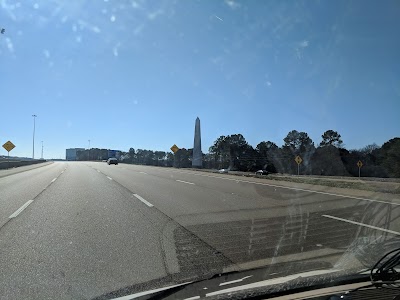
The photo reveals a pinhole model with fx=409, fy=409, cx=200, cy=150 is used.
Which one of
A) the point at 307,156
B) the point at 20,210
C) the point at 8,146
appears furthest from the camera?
the point at 307,156

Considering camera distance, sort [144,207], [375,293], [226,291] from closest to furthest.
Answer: [375,293] → [226,291] → [144,207]

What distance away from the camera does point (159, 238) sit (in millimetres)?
7781

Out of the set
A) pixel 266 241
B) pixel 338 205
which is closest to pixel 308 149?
pixel 338 205

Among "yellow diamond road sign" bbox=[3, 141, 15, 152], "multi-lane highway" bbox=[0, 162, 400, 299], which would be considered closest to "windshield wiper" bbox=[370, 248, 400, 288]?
"multi-lane highway" bbox=[0, 162, 400, 299]

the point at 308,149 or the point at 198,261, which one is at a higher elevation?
the point at 308,149

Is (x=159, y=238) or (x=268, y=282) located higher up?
(x=268, y=282)

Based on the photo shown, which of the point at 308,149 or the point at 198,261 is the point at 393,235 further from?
the point at 308,149

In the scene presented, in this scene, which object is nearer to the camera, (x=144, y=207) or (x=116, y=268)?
(x=116, y=268)

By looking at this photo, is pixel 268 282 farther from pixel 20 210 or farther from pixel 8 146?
pixel 8 146

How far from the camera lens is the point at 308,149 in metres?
96.4

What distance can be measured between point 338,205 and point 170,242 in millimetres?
7124

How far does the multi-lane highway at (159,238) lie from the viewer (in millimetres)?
5215

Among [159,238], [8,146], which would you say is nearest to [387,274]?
[159,238]

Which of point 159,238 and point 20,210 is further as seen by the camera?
point 20,210
